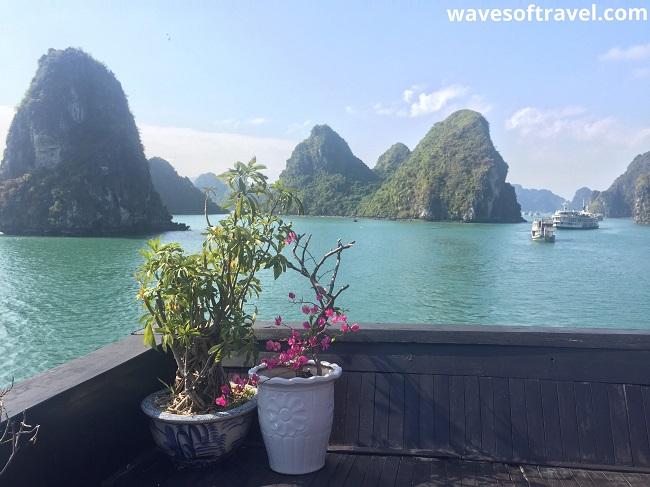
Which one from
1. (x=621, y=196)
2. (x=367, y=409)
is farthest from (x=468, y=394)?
(x=621, y=196)

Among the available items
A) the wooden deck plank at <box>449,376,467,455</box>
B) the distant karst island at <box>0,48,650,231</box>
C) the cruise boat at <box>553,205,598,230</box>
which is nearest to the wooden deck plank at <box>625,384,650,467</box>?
the wooden deck plank at <box>449,376,467,455</box>

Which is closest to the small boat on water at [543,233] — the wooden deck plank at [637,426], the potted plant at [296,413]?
the wooden deck plank at [637,426]

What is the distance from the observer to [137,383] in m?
2.67

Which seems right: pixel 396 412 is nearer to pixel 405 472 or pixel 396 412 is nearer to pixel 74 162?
pixel 405 472

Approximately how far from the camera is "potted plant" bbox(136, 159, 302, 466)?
248 cm

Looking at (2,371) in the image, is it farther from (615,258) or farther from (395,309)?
(615,258)

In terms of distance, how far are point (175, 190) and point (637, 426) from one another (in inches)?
5120

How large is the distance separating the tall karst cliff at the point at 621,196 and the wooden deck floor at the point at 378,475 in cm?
19726

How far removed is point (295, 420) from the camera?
2.42 meters

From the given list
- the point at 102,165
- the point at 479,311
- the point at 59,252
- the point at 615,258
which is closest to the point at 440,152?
the point at 102,165

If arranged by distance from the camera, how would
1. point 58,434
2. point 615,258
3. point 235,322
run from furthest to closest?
1. point 615,258
2. point 235,322
3. point 58,434

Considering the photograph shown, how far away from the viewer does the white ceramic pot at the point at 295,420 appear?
95.0 inches

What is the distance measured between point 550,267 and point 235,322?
111 ft

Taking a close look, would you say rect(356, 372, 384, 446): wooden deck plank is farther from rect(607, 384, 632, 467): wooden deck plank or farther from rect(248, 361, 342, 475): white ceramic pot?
rect(607, 384, 632, 467): wooden deck plank
